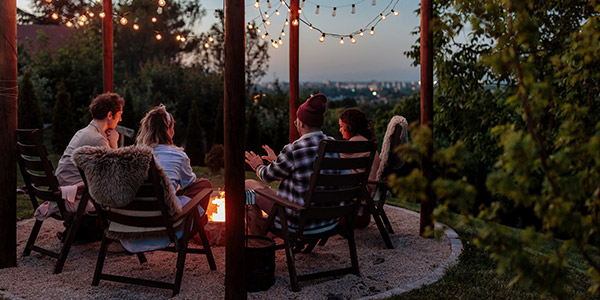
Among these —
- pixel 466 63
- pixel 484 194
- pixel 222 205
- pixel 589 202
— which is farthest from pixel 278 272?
pixel 484 194

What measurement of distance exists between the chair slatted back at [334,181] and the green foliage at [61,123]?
1052 cm

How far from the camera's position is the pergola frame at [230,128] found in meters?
Answer: 3.08

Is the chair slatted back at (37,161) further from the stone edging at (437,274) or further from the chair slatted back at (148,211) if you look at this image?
the stone edging at (437,274)

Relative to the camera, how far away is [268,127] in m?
14.6

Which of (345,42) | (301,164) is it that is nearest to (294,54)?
(345,42)

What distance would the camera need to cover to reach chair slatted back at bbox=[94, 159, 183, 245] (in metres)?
3.54

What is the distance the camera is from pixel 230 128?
10.2 ft

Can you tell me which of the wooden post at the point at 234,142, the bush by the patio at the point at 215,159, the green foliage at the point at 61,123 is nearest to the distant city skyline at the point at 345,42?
the bush by the patio at the point at 215,159

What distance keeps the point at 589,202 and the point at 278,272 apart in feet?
8.69

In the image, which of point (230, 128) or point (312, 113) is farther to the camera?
point (312, 113)

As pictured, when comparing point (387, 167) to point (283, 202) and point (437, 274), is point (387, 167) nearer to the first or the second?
point (437, 274)

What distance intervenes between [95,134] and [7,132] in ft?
2.32

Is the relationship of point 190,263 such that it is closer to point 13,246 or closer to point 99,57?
point 13,246

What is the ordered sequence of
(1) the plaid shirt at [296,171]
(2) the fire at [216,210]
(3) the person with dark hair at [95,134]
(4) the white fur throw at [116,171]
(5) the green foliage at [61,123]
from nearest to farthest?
(4) the white fur throw at [116,171]
(1) the plaid shirt at [296,171]
(3) the person with dark hair at [95,134]
(2) the fire at [216,210]
(5) the green foliage at [61,123]
